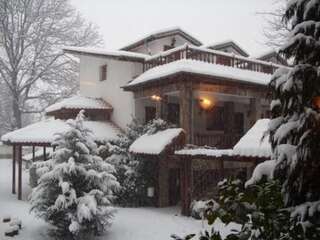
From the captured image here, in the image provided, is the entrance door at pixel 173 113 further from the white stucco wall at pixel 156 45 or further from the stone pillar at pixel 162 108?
the white stucco wall at pixel 156 45

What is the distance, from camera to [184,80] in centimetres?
1728

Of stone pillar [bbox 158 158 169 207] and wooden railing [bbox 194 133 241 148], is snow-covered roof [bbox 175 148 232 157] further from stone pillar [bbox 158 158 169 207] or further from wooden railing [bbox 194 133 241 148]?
stone pillar [bbox 158 158 169 207]

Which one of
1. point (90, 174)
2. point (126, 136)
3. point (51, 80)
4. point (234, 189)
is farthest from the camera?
point (51, 80)

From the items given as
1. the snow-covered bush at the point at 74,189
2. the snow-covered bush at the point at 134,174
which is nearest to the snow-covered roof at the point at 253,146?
the snow-covered bush at the point at 74,189

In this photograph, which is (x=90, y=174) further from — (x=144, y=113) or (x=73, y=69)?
(x=73, y=69)

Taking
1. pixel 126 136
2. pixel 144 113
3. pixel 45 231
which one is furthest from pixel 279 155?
pixel 144 113

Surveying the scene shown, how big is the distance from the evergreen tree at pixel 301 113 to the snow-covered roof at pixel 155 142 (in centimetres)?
1194

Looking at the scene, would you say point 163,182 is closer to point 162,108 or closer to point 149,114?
point 162,108

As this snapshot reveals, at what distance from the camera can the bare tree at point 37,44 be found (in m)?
30.2

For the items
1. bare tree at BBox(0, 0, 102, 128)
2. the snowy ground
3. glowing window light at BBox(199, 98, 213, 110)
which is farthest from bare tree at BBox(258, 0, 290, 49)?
bare tree at BBox(0, 0, 102, 128)

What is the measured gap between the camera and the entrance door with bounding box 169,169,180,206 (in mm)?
19652

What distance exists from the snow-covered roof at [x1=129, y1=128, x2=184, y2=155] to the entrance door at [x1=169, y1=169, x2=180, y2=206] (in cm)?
257

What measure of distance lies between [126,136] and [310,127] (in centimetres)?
1587

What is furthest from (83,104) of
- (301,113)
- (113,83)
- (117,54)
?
(301,113)
